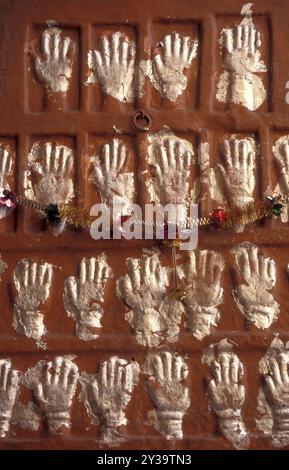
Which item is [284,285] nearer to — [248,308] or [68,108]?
[248,308]

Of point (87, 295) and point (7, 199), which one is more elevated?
point (7, 199)

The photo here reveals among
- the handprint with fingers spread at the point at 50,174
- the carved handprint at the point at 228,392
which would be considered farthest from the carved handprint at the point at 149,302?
the handprint with fingers spread at the point at 50,174

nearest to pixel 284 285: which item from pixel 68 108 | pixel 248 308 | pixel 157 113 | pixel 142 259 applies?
pixel 248 308

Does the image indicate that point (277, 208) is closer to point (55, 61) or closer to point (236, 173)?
point (236, 173)

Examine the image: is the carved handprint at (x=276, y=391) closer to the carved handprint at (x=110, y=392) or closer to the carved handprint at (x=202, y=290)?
the carved handprint at (x=202, y=290)

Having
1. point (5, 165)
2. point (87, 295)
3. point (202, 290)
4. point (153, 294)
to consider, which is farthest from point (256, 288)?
point (5, 165)

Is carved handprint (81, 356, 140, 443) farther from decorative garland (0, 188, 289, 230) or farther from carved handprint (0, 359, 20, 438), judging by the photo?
decorative garland (0, 188, 289, 230)
